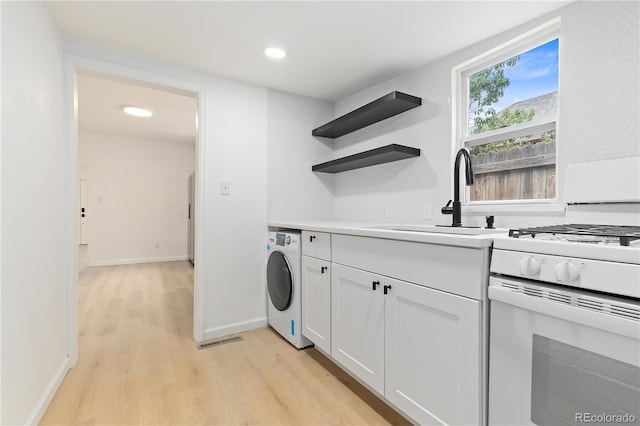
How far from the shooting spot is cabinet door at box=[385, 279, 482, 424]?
1.14m

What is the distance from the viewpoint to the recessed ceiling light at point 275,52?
2119 millimetres

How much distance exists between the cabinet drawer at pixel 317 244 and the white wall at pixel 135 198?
4787mm

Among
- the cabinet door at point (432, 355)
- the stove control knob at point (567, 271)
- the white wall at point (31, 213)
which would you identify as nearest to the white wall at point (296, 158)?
the white wall at point (31, 213)

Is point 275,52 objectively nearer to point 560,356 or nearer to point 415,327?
point 415,327

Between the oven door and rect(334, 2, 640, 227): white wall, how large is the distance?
902 millimetres

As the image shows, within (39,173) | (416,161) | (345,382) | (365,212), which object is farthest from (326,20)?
(345,382)

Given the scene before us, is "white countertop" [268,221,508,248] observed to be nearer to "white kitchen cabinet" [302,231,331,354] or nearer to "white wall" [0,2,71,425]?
"white kitchen cabinet" [302,231,331,354]

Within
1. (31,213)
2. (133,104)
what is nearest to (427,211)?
(31,213)

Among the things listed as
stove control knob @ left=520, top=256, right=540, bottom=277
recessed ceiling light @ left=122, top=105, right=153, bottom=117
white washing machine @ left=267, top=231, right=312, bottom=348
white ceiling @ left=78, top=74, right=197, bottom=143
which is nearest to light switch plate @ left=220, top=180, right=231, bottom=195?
white washing machine @ left=267, top=231, right=312, bottom=348

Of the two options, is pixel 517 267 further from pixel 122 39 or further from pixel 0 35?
pixel 122 39

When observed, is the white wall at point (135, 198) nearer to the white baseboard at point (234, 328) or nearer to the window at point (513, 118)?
the white baseboard at point (234, 328)

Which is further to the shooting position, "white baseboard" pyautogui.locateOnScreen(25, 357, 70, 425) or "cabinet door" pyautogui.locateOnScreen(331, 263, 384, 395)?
"cabinet door" pyautogui.locateOnScreen(331, 263, 384, 395)

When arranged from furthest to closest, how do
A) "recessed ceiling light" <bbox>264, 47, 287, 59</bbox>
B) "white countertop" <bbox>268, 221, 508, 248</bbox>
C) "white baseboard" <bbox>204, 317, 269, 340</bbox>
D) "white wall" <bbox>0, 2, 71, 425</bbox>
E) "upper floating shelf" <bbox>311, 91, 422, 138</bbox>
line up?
"white baseboard" <bbox>204, 317, 269, 340</bbox> < "upper floating shelf" <bbox>311, 91, 422, 138</bbox> < "recessed ceiling light" <bbox>264, 47, 287, 59</bbox> < "white wall" <bbox>0, 2, 71, 425</bbox> < "white countertop" <bbox>268, 221, 508, 248</bbox>

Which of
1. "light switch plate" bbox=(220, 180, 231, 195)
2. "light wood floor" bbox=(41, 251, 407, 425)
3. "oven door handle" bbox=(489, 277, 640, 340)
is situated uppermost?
"light switch plate" bbox=(220, 180, 231, 195)
